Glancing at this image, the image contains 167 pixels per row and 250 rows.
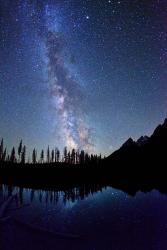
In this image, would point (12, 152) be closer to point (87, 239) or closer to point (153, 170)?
point (153, 170)

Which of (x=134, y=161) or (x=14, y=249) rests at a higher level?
(x=134, y=161)

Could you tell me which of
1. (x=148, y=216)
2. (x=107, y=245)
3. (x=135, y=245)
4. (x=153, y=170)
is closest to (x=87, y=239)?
(x=107, y=245)

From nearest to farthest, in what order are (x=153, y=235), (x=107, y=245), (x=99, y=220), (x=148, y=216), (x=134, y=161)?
(x=107, y=245), (x=153, y=235), (x=99, y=220), (x=148, y=216), (x=134, y=161)

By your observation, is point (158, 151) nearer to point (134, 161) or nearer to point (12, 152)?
point (134, 161)

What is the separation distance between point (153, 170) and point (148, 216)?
115877mm

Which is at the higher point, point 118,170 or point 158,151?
point 158,151

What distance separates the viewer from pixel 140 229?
971 inches

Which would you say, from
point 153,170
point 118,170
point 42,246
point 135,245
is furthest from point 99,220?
point 118,170

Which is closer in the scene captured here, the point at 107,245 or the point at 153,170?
the point at 107,245

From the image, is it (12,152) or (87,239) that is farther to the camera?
(12,152)

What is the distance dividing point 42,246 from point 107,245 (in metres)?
4.60

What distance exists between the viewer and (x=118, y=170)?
525 feet

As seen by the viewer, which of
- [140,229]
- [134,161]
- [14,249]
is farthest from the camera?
[134,161]

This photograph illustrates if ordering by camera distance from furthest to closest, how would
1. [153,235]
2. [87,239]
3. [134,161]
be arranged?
[134,161] → [153,235] → [87,239]
